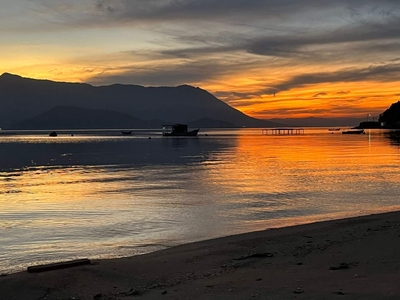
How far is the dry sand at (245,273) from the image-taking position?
21.1ft

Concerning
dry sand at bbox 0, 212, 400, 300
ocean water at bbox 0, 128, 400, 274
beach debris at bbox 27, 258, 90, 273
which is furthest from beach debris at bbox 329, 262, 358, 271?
ocean water at bbox 0, 128, 400, 274

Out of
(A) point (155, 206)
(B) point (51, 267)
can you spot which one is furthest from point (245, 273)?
(A) point (155, 206)

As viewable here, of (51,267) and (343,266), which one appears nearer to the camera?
(343,266)

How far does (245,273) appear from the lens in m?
7.65

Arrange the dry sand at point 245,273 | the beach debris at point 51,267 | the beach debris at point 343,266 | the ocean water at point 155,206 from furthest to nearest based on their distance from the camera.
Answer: the ocean water at point 155,206, the beach debris at point 51,267, the beach debris at point 343,266, the dry sand at point 245,273

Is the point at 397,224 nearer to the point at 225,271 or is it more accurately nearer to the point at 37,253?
the point at 225,271

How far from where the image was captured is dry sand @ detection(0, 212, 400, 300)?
6.43m

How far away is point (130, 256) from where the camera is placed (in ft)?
32.6

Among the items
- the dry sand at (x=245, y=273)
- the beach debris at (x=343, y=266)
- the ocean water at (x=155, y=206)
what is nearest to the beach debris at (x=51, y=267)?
the dry sand at (x=245, y=273)

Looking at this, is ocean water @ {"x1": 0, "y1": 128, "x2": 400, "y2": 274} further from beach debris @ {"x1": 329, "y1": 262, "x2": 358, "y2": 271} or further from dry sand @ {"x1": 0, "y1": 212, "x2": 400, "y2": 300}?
beach debris @ {"x1": 329, "y1": 262, "x2": 358, "y2": 271}

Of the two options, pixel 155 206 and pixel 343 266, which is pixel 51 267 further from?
pixel 155 206

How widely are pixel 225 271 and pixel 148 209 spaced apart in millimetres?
8604

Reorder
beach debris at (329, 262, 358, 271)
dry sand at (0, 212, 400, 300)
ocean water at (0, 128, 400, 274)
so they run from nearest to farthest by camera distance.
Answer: dry sand at (0, 212, 400, 300) < beach debris at (329, 262, 358, 271) < ocean water at (0, 128, 400, 274)

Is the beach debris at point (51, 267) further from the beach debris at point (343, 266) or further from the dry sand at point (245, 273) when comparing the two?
the beach debris at point (343, 266)
